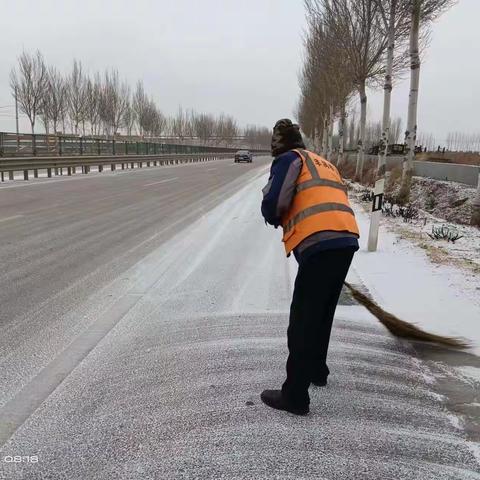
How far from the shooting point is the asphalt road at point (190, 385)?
2.38 metres

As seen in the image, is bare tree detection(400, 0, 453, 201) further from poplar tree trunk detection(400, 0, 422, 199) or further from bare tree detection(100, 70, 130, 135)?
bare tree detection(100, 70, 130, 135)

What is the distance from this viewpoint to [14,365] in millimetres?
3396

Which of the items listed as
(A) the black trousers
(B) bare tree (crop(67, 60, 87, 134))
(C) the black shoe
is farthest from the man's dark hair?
(B) bare tree (crop(67, 60, 87, 134))

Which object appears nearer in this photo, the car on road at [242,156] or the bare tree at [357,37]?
the bare tree at [357,37]

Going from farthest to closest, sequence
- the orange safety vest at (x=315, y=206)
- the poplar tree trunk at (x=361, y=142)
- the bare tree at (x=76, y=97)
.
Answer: the bare tree at (x=76, y=97)
the poplar tree trunk at (x=361, y=142)
the orange safety vest at (x=315, y=206)

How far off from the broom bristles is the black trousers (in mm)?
1648

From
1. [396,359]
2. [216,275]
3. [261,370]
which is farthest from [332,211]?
[216,275]

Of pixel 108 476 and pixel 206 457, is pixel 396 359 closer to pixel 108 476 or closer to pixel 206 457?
pixel 206 457

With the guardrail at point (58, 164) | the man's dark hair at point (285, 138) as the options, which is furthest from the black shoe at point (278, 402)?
the guardrail at point (58, 164)

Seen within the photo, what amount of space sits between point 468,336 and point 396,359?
2.71ft

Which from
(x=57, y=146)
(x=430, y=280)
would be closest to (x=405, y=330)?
(x=430, y=280)

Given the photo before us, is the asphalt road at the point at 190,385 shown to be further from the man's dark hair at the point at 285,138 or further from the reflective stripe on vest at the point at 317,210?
the man's dark hair at the point at 285,138

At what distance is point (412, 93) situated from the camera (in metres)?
13.0

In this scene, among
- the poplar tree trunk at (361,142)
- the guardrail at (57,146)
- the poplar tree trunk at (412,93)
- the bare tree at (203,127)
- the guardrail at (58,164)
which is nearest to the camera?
the poplar tree trunk at (412,93)
